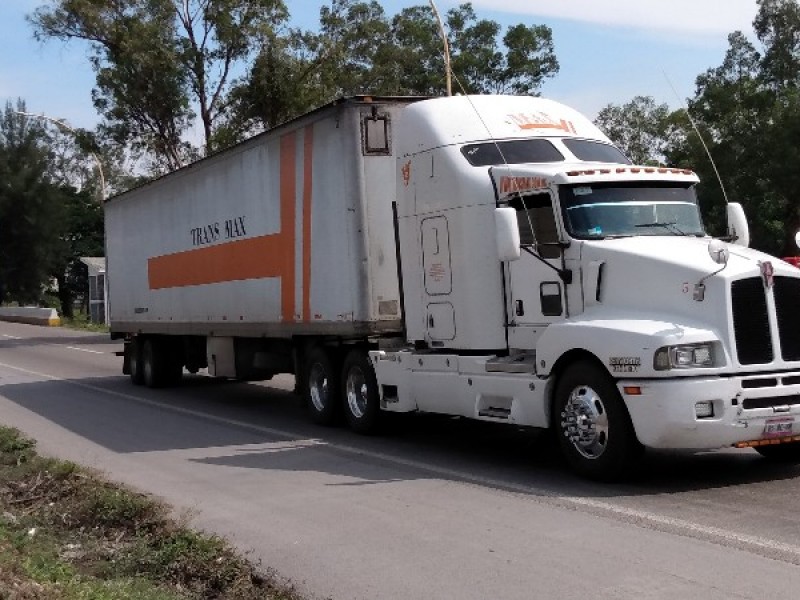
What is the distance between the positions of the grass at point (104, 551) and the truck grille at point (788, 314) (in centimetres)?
470

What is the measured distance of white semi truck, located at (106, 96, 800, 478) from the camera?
28.3 feet

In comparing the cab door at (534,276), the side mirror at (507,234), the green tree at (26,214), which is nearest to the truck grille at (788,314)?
the cab door at (534,276)

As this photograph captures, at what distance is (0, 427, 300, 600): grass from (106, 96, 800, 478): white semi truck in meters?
3.42

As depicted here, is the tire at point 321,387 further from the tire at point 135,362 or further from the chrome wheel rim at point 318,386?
the tire at point 135,362

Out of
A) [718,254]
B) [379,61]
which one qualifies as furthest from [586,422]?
[379,61]

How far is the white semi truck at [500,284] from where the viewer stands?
863 cm

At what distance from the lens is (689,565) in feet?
21.2

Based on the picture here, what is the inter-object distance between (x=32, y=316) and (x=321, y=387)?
46.8 m

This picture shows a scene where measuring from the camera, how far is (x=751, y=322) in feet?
28.6

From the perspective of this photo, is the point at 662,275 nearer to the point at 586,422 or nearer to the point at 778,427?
the point at 586,422

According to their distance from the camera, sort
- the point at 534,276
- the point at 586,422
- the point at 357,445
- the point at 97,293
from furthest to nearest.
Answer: the point at 97,293 → the point at 357,445 → the point at 534,276 → the point at 586,422

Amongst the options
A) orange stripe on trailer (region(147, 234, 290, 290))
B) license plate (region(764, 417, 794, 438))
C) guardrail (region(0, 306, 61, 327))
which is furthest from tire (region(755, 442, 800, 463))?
guardrail (region(0, 306, 61, 327))

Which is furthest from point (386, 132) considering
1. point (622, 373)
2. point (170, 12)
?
point (170, 12)

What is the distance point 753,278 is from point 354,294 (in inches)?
193
